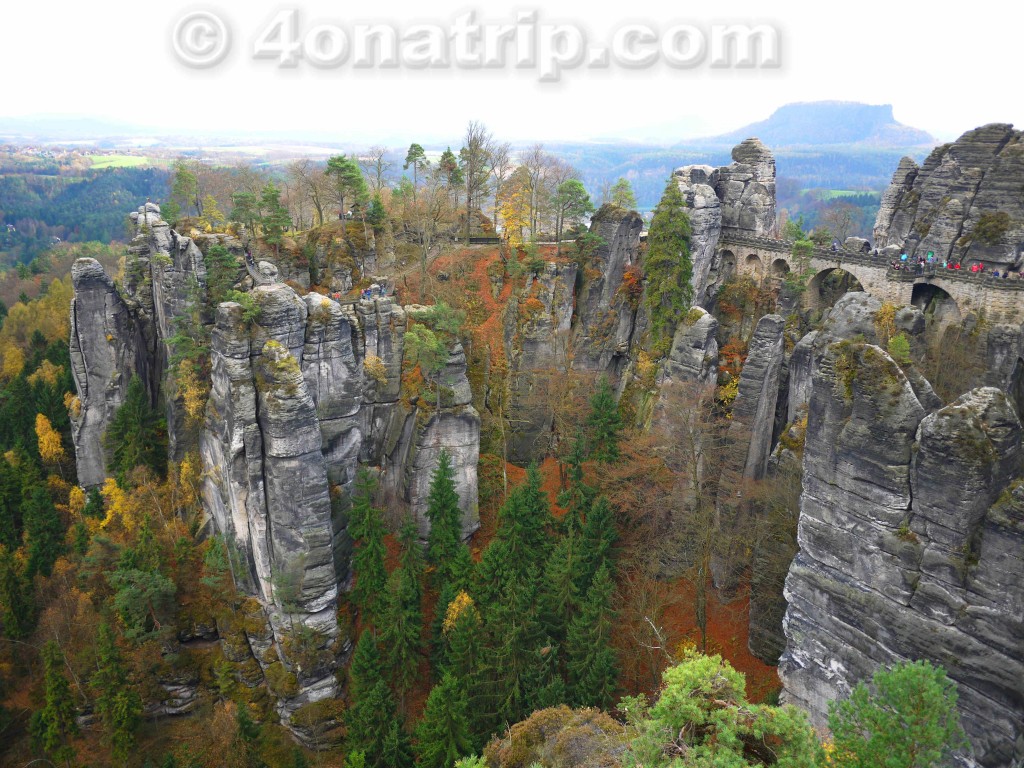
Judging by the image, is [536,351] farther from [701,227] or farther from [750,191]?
[750,191]

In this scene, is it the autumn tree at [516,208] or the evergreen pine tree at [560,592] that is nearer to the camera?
the evergreen pine tree at [560,592]

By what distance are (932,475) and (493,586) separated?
18.6 metres

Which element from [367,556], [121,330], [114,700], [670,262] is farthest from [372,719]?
[121,330]

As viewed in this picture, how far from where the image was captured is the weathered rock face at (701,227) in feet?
134

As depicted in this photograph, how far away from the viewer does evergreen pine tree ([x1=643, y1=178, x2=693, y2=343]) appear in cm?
3906

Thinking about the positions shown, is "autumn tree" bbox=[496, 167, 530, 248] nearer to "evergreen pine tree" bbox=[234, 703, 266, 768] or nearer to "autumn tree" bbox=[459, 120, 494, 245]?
"autumn tree" bbox=[459, 120, 494, 245]

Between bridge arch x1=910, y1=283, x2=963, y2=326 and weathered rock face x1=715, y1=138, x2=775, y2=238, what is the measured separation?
396 inches

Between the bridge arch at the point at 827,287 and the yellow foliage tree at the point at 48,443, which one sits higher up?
the bridge arch at the point at 827,287

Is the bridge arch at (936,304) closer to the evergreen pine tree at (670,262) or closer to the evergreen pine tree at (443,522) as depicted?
the evergreen pine tree at (670,262)

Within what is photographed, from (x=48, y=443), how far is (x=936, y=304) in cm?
5978

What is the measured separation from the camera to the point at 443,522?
34375 mm

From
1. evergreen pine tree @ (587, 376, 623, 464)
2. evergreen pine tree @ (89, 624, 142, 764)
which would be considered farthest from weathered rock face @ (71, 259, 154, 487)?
evergreen pine tree @ (587, 376, 623, 464)

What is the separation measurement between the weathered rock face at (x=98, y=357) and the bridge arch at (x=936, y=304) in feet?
162

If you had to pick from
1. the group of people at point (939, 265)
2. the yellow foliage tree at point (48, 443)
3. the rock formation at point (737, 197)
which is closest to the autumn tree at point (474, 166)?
the rock formation at point (737, 197)
